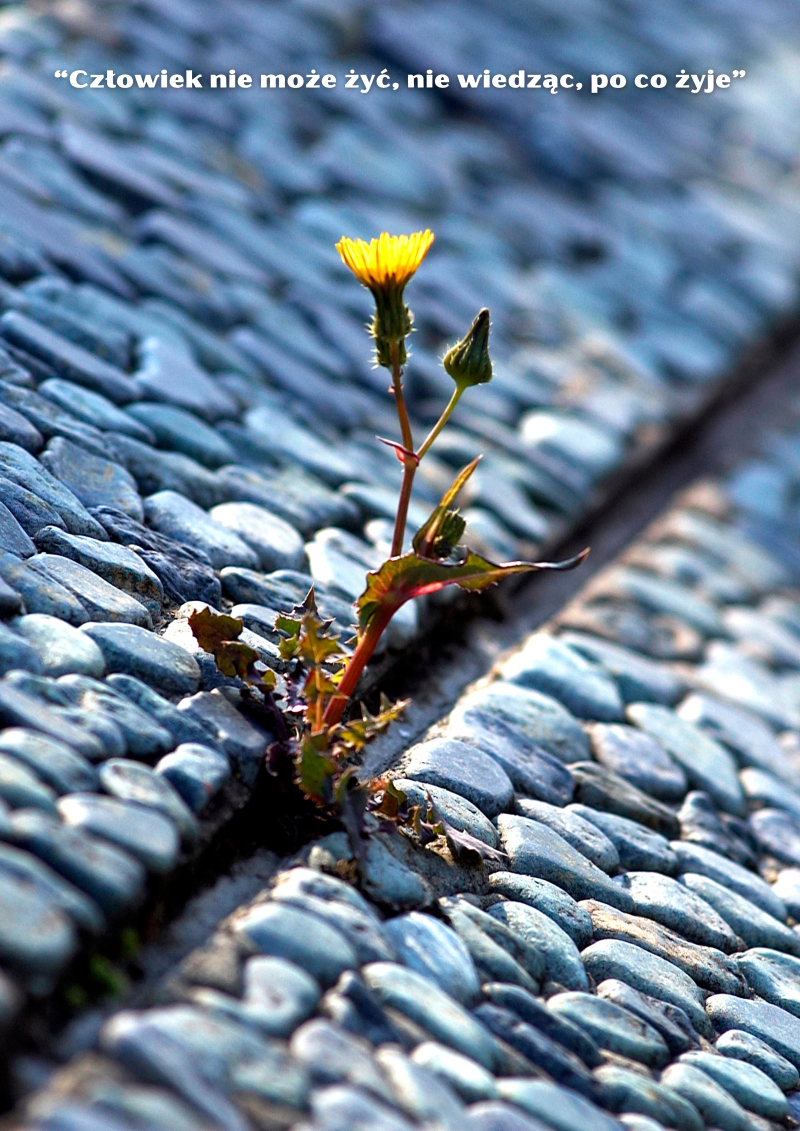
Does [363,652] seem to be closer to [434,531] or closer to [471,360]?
[434,531]

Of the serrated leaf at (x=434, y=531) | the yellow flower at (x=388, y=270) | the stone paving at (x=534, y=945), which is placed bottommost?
the stone paving at (x=534, y=945)

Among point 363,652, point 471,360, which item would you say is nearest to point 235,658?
point 363,652

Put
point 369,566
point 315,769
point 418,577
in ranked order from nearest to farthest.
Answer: point 315,769, point 418,577, point 369,566

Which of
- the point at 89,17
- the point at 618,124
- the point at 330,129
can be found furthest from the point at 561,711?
the point at 618,124

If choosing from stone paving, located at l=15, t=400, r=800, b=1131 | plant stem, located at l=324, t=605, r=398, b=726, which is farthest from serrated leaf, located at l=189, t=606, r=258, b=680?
stone paving, located at l=15, t=400, r=800, b=1131

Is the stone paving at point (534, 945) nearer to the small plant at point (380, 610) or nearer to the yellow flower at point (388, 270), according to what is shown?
the small plant at point (380, 610)

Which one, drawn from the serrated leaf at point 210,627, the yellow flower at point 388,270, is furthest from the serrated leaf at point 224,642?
the yellow flower at point 388,270

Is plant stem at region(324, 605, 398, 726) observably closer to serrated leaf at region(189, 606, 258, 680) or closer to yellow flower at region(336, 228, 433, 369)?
serrated leaf at region(189, 606, 258, 680)
